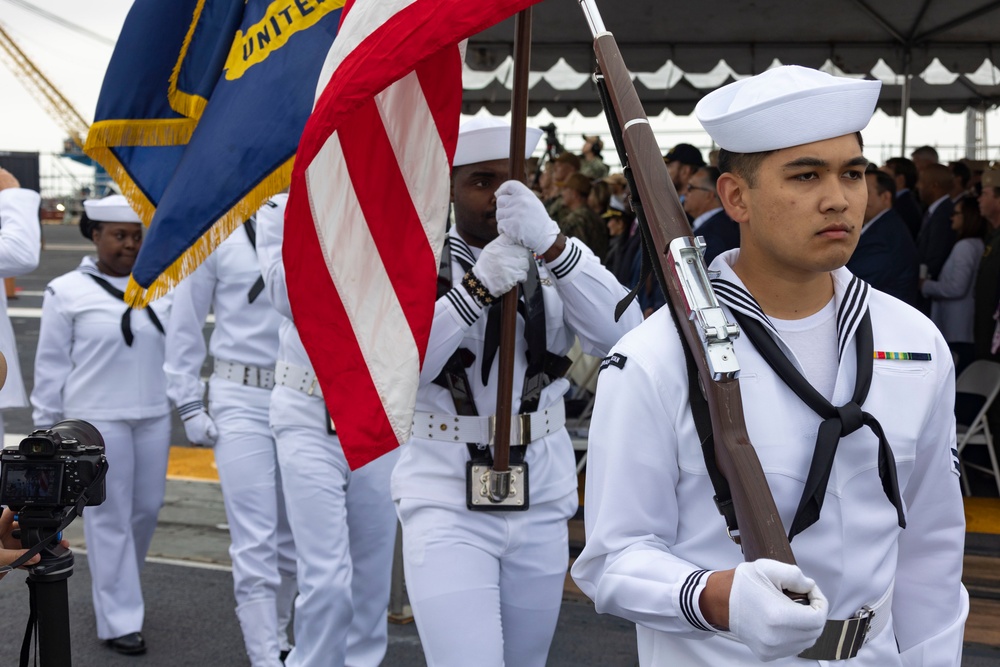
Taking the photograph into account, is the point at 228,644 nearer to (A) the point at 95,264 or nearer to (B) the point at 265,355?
(B) the point at 265,355

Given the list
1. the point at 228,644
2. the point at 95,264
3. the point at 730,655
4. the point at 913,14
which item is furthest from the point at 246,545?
the point at 913,14

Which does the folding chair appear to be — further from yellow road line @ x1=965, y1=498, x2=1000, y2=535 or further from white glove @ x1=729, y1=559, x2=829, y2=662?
white glove @ x1=729, y1=559, x2=829, y2=662

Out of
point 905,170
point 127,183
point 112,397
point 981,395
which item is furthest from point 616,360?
point 905,170

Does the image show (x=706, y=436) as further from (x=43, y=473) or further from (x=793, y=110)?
(x=43, y=473)

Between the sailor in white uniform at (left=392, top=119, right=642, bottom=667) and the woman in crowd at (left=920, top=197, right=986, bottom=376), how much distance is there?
4.98 meters

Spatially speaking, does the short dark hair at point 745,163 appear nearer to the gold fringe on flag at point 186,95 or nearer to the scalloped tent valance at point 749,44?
the gold fringe on flag at point 186,95

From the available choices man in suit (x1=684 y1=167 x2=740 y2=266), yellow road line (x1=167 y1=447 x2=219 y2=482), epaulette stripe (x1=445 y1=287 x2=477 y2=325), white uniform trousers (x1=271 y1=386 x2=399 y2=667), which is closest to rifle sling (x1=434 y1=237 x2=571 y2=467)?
epaulette stripe (x1=445 y1=287 x2=477 y2=325)

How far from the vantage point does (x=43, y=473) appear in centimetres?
278

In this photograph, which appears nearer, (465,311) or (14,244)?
(465,311)

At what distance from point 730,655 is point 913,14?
7129 millimetres

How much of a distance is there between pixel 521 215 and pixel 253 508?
2.18 metres

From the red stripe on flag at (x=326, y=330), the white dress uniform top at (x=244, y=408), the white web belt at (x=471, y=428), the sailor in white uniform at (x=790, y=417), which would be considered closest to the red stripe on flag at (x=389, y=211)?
the red stripe on flag at (x=326, y=330)

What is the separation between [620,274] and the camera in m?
7.82

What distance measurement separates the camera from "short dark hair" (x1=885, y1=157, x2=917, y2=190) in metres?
9.48
